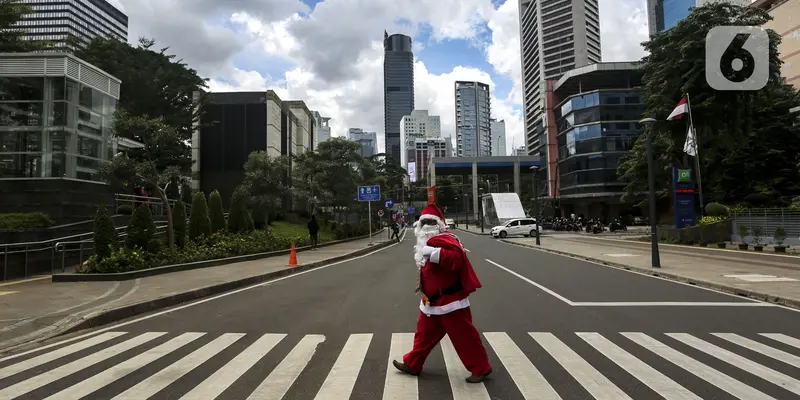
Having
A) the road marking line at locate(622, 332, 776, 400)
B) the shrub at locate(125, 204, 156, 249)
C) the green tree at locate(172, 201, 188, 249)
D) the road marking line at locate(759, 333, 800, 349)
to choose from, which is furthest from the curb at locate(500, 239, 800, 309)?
the green tree at locate(172, 201, 188, 249)

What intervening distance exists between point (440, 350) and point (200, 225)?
57.6 feet

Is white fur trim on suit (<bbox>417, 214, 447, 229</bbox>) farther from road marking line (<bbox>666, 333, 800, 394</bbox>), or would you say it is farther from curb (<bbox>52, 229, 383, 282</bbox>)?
curb (<bbox>52, 229, 383, 282</bbox>)

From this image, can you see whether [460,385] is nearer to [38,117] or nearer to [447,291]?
[447,291]

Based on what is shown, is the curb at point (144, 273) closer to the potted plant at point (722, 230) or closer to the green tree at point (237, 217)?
the green tree at point (237, 217)

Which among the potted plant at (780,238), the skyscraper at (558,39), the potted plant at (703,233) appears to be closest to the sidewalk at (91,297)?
the potted plant at (780,238)

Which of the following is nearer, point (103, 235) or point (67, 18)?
point (103, 235)

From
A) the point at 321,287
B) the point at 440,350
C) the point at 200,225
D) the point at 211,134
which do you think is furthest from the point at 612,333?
the point at 211,134

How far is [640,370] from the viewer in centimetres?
490

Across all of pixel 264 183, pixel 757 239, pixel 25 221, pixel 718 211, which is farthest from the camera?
pixel 264 183

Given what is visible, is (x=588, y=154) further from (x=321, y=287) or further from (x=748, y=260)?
(x=321, y=287)

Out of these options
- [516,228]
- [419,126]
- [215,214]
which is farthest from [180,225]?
[419,126]

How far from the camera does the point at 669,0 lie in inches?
3996

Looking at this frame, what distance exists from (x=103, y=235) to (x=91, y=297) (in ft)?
14.2

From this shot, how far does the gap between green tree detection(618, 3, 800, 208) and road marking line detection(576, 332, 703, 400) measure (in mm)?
27025
